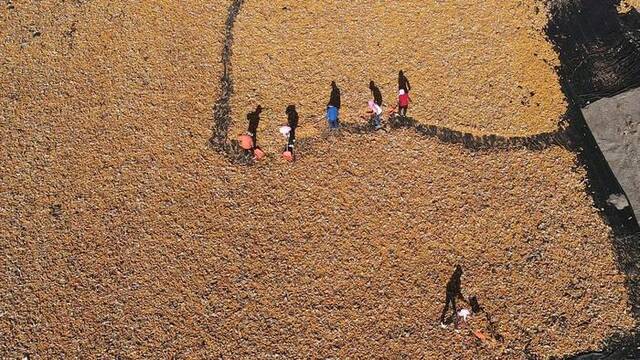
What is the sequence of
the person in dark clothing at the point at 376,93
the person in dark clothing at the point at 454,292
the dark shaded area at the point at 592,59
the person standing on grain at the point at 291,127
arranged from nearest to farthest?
the person in dark clothing at the point at 454,292
the dark shaded area at the point at 592,59
the person standing on grain at the point at 291,127
the person in dark clothing at the point at 376,93

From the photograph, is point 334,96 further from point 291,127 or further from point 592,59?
point 592,59

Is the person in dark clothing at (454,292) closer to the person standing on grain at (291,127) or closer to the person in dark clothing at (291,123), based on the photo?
the person standing on grain at (291,127)

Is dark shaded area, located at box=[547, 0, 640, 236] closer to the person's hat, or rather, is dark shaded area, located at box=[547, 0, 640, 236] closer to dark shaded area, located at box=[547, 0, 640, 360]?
dark shaded area, located at box=[547, 0, 640, 360]

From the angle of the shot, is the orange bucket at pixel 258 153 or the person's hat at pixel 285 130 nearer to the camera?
the orange bucket at pixel 258 153

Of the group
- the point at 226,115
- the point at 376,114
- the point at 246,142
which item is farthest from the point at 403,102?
the point at 226,115

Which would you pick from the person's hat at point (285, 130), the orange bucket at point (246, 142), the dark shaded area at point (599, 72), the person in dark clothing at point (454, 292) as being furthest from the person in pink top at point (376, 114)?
the dark shaded area at point (599, 72)

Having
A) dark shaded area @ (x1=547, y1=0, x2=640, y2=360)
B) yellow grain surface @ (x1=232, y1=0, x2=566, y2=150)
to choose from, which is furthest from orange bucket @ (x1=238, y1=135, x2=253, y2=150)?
dark shaded area @ (x1=547, y1=0, x2=640, y2=360)
